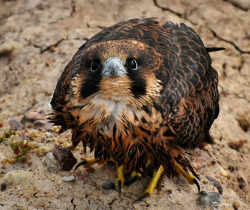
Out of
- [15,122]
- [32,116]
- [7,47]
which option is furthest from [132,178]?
[7,47]

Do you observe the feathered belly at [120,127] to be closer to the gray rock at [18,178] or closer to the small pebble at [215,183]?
the gray rock at [18,178]

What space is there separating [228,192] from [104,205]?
114 cm

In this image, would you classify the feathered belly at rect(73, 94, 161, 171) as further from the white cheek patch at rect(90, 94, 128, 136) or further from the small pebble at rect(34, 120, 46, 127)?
the small pebble at rect(34, 120, 46, 127)

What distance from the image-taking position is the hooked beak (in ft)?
8.22

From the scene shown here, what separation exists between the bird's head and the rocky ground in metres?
1.07

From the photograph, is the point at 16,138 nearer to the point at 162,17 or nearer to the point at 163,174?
the point at 163,174

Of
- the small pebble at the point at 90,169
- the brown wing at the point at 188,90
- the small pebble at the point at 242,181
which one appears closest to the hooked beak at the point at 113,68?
the brown wing at the point at 188,90

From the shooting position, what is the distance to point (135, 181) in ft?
12.1

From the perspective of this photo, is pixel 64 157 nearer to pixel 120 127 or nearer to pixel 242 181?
pixel 120 127

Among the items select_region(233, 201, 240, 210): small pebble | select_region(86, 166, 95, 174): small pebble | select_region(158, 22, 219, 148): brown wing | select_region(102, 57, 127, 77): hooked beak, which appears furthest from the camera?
select_region(86, 166, 95, 174): small pebble

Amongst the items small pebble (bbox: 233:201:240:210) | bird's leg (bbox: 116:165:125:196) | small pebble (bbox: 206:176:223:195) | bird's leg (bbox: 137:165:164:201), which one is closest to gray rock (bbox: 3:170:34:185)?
bird's leg (bbox: 116:165:125:196)

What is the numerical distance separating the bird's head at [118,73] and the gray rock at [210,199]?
1.22 meters

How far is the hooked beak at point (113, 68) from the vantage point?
2506 millimetres

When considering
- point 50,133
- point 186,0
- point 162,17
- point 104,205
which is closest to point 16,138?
point 50,133
